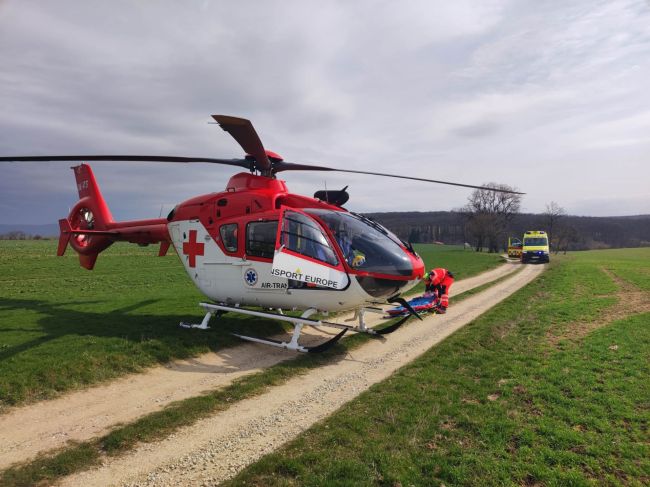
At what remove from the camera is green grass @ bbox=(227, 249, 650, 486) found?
4.95 metres

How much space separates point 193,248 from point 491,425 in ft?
30.9

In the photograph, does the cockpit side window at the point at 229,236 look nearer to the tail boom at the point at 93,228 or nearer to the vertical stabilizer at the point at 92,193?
the tail boom at the point at 93,228

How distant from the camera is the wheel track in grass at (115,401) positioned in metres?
5.71

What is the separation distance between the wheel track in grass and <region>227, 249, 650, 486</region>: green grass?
297cm

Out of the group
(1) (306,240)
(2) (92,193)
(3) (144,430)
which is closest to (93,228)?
(2) (92,193)

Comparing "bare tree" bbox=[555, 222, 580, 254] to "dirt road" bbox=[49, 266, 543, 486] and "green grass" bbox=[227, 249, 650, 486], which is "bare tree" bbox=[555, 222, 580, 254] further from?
"dirt road" bbox=[49, 266, 543, 486]

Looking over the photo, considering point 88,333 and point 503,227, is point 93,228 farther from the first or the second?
point 503,227

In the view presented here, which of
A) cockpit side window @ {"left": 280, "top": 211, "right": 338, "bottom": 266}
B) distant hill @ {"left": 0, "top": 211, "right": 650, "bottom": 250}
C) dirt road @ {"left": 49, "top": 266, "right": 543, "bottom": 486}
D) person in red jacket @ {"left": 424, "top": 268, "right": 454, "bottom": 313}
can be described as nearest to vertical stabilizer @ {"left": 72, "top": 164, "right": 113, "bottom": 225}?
cockpit side window @ {"left": 280, "top": 211, "right": 338, "bottom": 266}

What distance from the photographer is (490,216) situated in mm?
77250

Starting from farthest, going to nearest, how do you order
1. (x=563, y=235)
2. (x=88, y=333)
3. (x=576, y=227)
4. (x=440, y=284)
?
(x=576, y=227) < (x=563, y=235) < (x=440, y=284) < (x=88, y=333)

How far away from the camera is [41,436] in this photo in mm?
5789

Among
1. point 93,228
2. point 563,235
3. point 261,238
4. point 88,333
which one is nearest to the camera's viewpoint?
point 261,238

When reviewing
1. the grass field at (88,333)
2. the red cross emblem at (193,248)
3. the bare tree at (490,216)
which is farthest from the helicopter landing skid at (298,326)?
the bare tree at (490,216)

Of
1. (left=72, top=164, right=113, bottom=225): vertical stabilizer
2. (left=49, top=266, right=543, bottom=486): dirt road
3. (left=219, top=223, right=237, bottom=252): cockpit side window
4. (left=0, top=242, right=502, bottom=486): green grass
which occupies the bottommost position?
(left=49, top=266, right=543, bottom=486): dirt road
